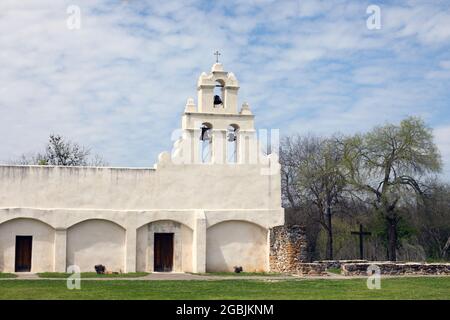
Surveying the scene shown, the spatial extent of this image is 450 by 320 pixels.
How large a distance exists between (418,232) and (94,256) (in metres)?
22.1

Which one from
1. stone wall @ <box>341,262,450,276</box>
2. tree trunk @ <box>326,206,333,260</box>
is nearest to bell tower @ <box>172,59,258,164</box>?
stone wall @ <box>341,262,450,276</box>

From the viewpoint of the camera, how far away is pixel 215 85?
3091 cm

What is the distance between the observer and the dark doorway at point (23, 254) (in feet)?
94.2

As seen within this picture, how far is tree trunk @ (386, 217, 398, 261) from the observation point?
40.5 meters

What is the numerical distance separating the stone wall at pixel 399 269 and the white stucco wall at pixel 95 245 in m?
9.31

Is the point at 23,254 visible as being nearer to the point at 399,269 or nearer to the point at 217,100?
the point at 217,100

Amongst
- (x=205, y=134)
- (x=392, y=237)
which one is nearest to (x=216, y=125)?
(x=205, y=134)

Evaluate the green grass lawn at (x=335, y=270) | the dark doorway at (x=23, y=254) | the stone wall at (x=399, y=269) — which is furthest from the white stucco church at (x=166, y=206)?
the stone wall at (x=399, y=269)

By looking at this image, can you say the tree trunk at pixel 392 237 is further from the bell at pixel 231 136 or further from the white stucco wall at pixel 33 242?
the white stucco wall at pixel 33 242

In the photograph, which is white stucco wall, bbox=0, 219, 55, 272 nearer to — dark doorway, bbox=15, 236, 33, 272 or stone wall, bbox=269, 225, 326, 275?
dark doorway, bbox=15, 236, 33, 272

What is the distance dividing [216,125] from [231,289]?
11.7 m

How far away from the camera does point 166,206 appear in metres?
29.9
